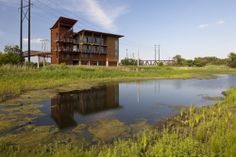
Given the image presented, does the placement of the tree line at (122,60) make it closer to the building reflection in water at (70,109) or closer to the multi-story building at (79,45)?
the multi-story building at (79,45)

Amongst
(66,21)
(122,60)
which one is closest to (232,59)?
(122,60)

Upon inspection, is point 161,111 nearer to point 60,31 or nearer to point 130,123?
point 130,123

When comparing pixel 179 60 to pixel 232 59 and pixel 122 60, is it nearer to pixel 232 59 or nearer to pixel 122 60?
pixel 232 59

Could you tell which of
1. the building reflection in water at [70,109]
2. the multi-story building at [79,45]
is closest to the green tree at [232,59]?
the multi-story building at [79,45]

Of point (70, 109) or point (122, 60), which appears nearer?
point (70, 109)

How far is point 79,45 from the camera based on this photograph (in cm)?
5219

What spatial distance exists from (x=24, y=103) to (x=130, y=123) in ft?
27.1

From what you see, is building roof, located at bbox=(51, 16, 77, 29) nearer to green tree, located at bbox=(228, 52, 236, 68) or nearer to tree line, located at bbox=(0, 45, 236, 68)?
tree line, located at bbox=(0, 45, 236, 68)

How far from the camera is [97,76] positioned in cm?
3312

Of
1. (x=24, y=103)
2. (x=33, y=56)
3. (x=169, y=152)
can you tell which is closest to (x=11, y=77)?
(x=24, y=103)

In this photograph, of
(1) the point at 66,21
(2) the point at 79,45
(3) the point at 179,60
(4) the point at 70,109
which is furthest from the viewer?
(3) the point at 179,60

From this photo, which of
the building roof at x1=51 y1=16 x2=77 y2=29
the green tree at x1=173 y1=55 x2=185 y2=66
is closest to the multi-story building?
the building roof at x1=51 y1=16 x2=77 y2=29

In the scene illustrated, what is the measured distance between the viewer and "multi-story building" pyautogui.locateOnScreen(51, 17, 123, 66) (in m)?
49.6

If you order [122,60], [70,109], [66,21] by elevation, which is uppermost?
[66,21]
